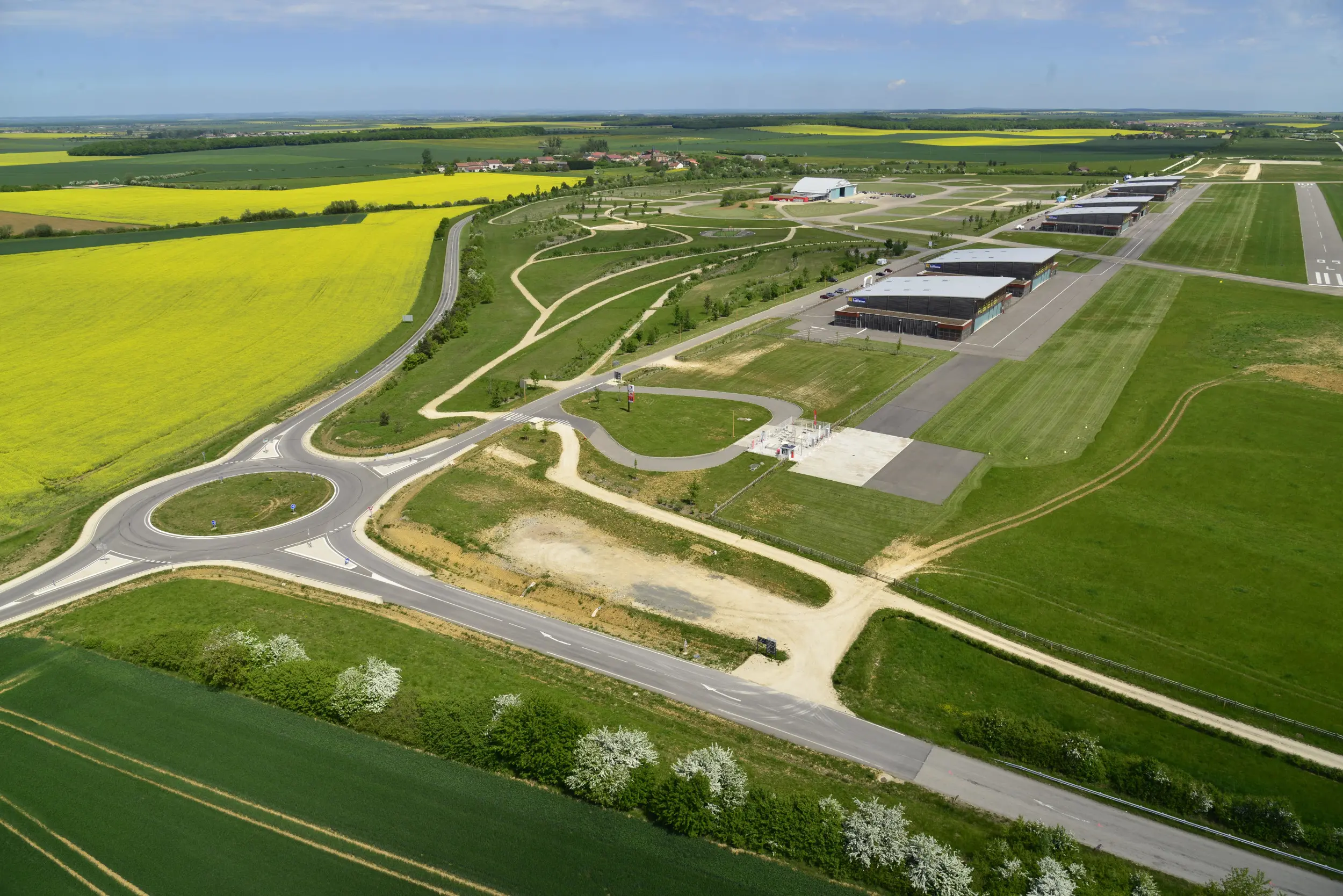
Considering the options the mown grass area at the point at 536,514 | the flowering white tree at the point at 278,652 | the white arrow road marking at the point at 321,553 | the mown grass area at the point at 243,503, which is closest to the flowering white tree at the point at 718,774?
the mown grass area at the point at 536,514

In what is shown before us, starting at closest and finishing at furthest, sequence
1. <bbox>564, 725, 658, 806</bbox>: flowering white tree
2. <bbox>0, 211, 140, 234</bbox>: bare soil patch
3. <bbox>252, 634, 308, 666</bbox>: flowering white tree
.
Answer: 1. <bbox>564, 725, 658, 806</bbox>: flowering white tree
2. <bbox>252, 634, 308, 666</bbox>: flowering white tree
3. <bbox>0, 211, 140, 234</bbox>: bare soil patch

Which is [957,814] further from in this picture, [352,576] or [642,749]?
[352,576]

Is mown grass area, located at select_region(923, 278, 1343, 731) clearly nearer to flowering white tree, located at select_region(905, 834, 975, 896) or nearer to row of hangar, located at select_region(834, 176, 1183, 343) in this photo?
flowering white tree, located at select_region(905, 834, 975, 896)

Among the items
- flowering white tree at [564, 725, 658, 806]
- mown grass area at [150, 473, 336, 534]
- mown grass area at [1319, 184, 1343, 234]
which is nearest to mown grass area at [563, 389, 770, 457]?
mown grass area at [150, 473, 336, 534]

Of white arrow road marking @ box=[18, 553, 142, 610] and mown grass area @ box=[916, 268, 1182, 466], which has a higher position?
mown grass area @ box=[916, 268, 1182, 466]

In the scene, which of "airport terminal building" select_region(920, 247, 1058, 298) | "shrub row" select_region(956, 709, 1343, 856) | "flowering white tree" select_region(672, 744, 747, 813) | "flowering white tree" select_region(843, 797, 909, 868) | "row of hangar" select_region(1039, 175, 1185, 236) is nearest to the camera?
"flowering white tree" select_region(843, 797, 909, 868)

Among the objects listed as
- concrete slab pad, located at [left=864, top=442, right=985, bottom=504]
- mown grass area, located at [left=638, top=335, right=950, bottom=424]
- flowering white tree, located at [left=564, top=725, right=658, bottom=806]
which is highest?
mown grass area, located at [left=638, top=335, right=950, bottom=424]

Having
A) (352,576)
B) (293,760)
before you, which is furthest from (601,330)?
(293,760)
